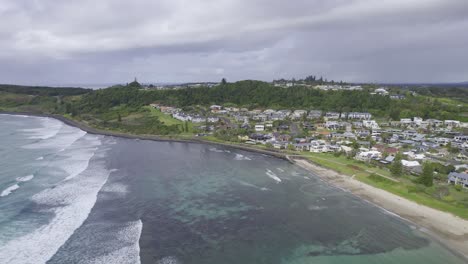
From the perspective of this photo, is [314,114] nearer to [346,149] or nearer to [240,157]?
[346,149]

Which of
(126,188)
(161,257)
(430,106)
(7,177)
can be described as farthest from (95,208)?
(430,106)

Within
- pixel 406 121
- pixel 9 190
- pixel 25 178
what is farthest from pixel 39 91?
pixel 406 121

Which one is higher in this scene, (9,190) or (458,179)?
(9,190)

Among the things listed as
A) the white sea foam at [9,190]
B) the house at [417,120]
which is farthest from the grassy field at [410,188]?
the house at [417,120]

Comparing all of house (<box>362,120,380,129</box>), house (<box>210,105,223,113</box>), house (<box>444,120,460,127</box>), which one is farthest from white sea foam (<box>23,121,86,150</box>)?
house (<box>444,120,460,127</box>)

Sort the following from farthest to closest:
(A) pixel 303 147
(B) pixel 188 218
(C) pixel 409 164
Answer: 1. (A) pixel 303 147
2. (C) pixel 409 164
3. (B) pixel 188 218

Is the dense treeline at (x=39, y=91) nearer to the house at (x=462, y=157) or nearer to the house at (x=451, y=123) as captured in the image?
the house at (x=451, y=123)
